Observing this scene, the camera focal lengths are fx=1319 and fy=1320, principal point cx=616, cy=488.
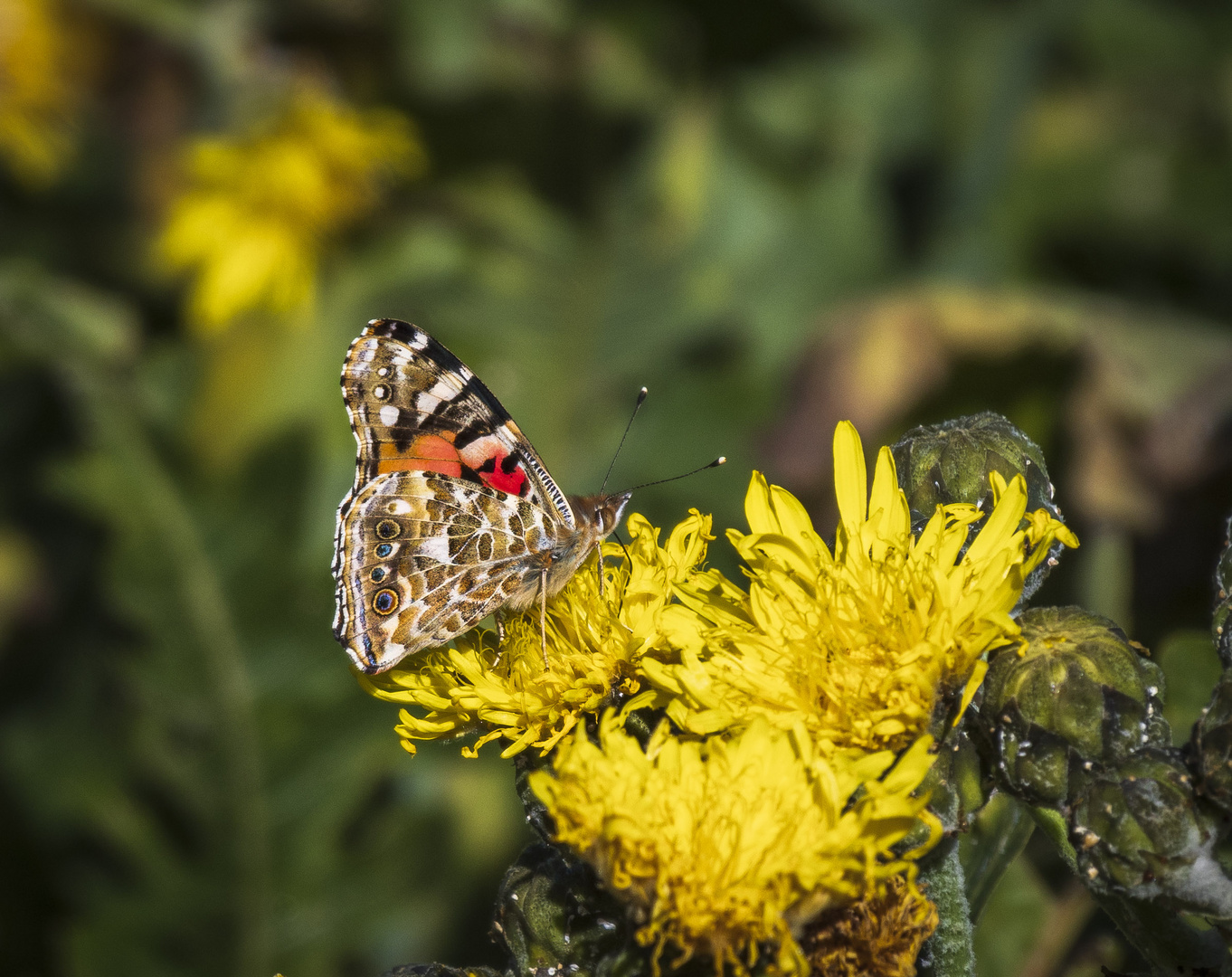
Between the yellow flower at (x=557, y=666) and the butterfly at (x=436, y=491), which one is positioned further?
the butterfly at (x=436, y=491)

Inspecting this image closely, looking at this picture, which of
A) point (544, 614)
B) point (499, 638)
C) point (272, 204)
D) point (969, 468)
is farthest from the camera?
point (272, 204)

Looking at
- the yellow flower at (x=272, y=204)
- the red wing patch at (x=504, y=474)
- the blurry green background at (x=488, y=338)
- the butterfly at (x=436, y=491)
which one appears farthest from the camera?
the yellow flower at (x=272, y=204)

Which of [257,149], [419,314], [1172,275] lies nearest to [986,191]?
[1172,275]

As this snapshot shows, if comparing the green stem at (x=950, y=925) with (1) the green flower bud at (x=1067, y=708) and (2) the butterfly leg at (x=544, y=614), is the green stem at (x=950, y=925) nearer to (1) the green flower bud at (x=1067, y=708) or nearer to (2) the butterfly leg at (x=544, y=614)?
(1) the green flower bud at (x=1067, y=708)

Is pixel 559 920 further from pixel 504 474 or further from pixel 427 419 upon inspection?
pixel 427 419

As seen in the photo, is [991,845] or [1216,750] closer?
[1216,750]

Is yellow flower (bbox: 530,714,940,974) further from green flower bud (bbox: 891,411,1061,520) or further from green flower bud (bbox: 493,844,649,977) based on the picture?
green flower bud (bbox: 891,411,1061,520)

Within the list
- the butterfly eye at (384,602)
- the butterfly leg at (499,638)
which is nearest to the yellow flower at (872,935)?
the butterfly leg at (499,638)

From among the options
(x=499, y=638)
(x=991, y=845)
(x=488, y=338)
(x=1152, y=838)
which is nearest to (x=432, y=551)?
(x=499, y=638)
